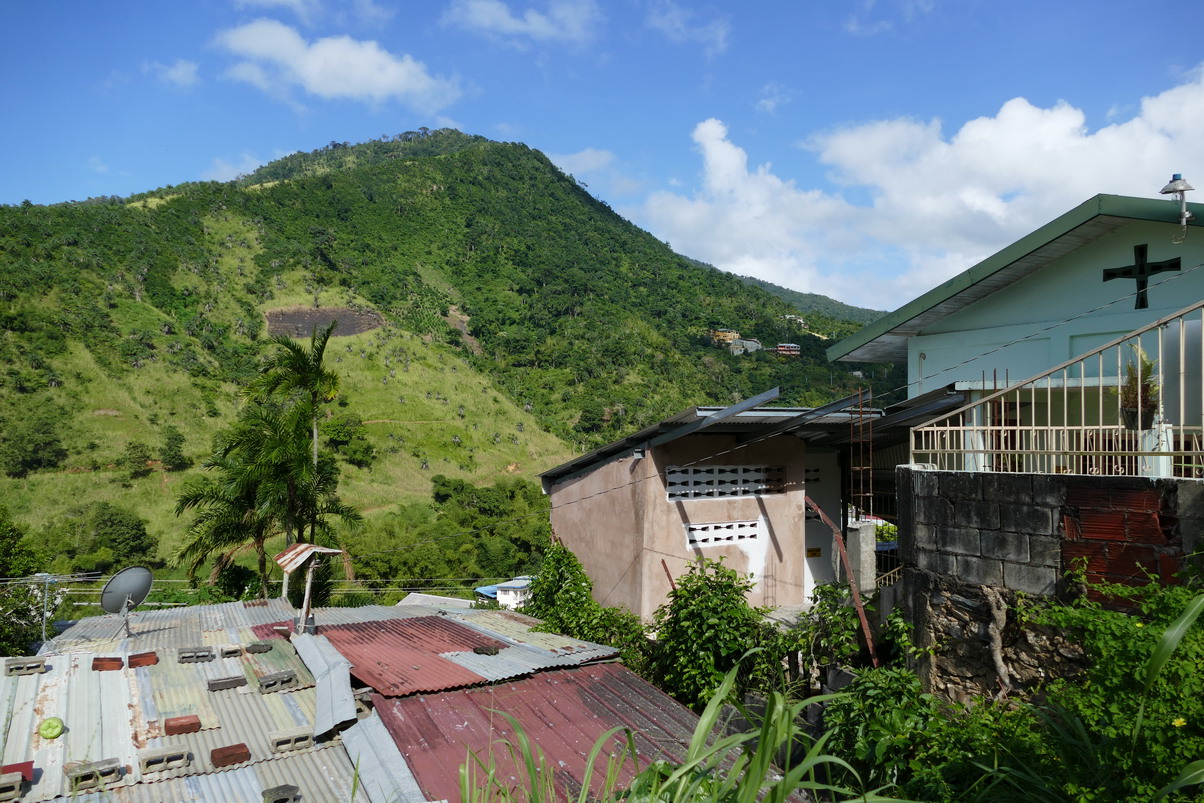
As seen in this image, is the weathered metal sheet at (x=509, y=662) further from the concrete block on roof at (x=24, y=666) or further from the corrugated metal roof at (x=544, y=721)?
the concrete block on roof at (x=24, y=666)

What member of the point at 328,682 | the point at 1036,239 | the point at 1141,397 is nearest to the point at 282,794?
the point at 328,682

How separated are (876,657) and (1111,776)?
398cm

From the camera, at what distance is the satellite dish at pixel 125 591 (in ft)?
28.0

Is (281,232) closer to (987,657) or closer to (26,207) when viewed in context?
(26,207)

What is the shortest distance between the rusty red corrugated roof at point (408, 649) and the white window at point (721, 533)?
302 cm

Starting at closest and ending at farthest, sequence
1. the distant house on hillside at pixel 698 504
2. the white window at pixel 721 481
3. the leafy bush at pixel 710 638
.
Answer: the leafy bush at pixel 710 638
the distant house on hillside at pixel 698 504
the white window at pixel 721 481

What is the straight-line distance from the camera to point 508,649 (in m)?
8.26

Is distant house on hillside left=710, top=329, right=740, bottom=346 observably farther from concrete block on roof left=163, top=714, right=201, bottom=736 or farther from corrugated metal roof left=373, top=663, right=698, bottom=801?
concrete block on roof left=163, top=714, right=201, bottom=736

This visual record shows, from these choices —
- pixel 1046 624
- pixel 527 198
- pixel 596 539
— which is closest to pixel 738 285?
pixel 527 198

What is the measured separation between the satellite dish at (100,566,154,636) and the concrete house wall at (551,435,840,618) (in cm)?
579

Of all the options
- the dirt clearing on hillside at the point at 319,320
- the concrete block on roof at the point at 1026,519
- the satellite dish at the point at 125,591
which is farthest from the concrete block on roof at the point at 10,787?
the dirt clearing on hillside at the point at 319,320

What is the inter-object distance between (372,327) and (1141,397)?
185 feet

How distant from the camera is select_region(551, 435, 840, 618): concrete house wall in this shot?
31.8 ft

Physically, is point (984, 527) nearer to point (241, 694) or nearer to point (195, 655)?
point (241, 694)
